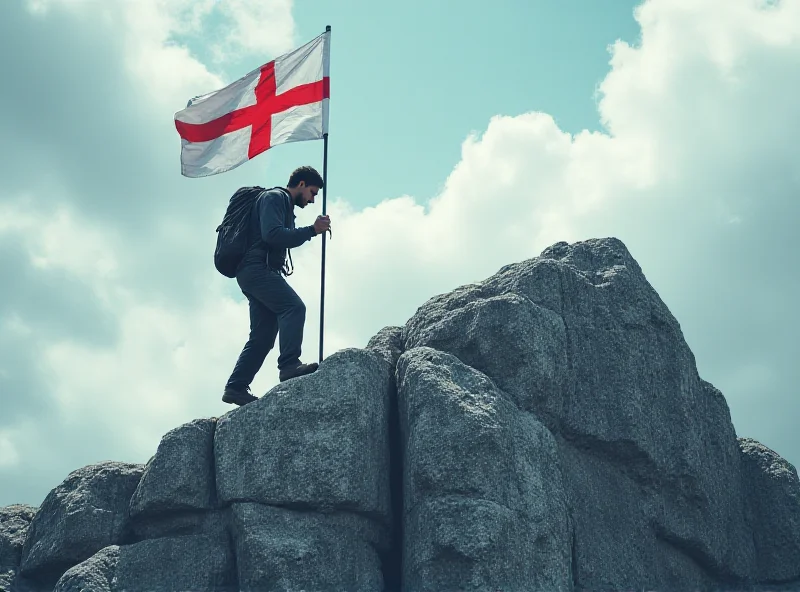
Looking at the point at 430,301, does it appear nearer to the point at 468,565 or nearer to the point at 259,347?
the point at 259,347

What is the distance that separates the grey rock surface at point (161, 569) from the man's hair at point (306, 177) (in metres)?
5.78

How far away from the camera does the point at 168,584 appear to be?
11.7 m

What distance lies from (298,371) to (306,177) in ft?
11.0

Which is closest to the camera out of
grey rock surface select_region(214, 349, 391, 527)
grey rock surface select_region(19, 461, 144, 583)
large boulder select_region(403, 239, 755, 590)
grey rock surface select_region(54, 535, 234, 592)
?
grey rock surface select_region(54, 535, 234, 592)

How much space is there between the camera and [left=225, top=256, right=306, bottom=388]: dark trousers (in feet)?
44.1

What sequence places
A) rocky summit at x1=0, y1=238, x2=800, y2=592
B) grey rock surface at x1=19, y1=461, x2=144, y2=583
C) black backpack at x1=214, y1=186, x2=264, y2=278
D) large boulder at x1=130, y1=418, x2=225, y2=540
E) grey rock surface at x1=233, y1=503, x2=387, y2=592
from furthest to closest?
1. black backpack at x1=214, y1=186, x2=264, y2=278
2. grey rock surface at x1=19, y1=461, x2=144, y2=583
3. large boulder at x1=130, y1=418, x2=225, y2=540
4. rocky summit at x1=0, y1=238, x2=800, y2=592
5. grey rock surface at x1=233, y1=503, x2=387, y2=592

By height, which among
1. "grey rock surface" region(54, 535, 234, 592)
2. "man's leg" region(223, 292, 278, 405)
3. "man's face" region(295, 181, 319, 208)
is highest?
"man's face" region(295, 181, 319, 208)

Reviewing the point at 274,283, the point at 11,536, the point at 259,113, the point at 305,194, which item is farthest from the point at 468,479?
the point at 259,113

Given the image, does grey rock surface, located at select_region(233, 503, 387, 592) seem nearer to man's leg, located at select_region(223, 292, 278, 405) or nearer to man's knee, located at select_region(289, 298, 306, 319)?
man's leg, located at select_region(223, 292, 278, 405)

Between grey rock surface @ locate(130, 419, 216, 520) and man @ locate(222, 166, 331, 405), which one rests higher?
man @ locate(222, 166, 331, 405)

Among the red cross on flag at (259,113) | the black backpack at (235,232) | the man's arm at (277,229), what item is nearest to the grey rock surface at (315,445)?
the man's arm at (277,229)

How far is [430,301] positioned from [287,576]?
18.3 feet

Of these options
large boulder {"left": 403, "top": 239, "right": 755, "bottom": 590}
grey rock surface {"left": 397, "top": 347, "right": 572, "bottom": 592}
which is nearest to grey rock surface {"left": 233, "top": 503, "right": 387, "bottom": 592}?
grey rock surface {"left": 397, "top": 347, "right": 572, "bottom": 592}

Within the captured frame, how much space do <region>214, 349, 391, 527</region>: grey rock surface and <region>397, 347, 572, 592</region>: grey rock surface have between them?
0.50 metres
